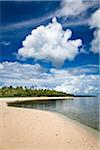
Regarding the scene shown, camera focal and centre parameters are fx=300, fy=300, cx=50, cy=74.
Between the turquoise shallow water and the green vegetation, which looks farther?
the green vegetation

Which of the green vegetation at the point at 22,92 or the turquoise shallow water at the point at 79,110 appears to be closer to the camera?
the turquoise shallow water at the point at 79,110

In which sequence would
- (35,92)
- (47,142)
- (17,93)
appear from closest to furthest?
(47,142), (17,93), (35,92)

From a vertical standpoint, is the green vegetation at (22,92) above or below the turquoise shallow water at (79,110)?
above

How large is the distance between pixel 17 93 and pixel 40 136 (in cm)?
9445

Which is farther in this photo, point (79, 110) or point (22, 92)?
point (22, 92)

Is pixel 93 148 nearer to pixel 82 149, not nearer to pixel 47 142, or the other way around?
pixel 82 149

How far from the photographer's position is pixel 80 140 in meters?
13.3

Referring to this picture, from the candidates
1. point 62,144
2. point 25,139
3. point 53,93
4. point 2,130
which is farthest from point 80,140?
point 53,93

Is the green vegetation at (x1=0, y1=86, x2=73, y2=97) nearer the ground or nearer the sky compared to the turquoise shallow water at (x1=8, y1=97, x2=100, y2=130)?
nearer the sky

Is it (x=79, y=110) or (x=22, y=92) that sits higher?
(x=22, y=92)

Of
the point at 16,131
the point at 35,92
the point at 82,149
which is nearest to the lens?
the point at 82,149

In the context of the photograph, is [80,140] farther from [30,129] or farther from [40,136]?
[30,129]

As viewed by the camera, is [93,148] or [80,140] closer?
[93,148]

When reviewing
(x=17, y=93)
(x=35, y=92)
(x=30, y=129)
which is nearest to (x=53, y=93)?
(x=35, y=92)
